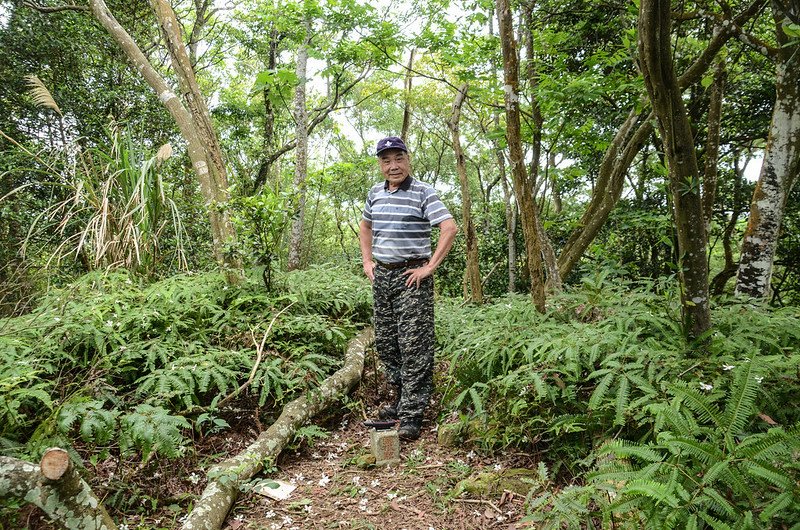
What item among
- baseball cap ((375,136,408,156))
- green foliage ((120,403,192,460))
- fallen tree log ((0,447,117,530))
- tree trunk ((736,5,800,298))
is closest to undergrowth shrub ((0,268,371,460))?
green foliage ((120,403,192,460))

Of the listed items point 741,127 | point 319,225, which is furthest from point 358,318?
point 319,225

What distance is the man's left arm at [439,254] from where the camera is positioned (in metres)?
3.35

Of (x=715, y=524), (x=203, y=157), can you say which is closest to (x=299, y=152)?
(x=203, y=157)

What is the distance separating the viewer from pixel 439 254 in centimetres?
336

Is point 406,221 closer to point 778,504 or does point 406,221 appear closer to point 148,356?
point 148,356

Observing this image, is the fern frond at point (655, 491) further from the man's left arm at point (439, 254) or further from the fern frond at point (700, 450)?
the man's left arm at point (439, 254)

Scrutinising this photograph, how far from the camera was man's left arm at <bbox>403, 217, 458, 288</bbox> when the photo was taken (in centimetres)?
335

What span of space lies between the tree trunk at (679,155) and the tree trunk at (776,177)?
179 centimetres

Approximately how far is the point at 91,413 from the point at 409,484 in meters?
1.90

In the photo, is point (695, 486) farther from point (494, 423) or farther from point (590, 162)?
point (590, 162)

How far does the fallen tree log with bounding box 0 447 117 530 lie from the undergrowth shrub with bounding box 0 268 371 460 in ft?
1.40

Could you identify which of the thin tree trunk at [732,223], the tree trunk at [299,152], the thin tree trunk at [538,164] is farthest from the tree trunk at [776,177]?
the tree trunk at [299,152]

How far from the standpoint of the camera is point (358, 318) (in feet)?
17.9

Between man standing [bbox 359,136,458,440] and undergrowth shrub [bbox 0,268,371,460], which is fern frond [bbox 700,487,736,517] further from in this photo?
undergrowth shrub [bbox 0,268,371,460]
